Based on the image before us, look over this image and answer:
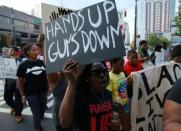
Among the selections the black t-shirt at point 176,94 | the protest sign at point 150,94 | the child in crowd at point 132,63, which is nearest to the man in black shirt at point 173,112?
the black t-shirt at point 176,94

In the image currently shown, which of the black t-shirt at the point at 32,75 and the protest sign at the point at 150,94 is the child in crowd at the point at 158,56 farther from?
the protest sign at the point at 150,94

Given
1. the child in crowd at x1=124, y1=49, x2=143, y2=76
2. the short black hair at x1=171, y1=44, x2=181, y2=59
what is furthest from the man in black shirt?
the child in crowd at x1=124, y1=49, x2=143, y2=76

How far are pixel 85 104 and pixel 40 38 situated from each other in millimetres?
1747

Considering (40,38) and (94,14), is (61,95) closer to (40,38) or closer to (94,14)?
(40,38)

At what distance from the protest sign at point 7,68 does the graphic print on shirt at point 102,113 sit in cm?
497

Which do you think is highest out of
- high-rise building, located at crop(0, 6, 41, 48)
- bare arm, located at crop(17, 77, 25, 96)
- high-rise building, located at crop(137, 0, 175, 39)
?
high-rise building, located at crop(137, 0, 175, 39)

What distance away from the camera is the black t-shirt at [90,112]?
2184 mm

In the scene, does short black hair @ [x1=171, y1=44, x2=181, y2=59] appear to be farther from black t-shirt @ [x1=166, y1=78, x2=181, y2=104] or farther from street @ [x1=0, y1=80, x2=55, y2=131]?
street @ [x1=0, y1=80, x2=55, y2=131]

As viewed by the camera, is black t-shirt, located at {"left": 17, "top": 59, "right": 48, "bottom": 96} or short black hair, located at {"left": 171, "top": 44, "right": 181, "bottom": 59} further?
black t-shirt, located at {"left": 17, "top": 59, "right": 48, "bottom": 96}

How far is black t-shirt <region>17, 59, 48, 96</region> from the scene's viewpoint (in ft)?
16.0

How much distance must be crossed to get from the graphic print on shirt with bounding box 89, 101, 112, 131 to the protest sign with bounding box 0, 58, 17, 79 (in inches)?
196

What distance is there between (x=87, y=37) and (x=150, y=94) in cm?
108

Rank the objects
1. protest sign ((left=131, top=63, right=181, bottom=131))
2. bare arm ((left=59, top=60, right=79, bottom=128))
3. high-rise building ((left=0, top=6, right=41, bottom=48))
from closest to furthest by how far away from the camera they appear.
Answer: bare arm ((left=59, top=60, right=79, bottom=128)), protest sign ((left=131, top=63, right=181, bottom=131)), high-rise building ((left=0, top=6, right=41, bottom=48))

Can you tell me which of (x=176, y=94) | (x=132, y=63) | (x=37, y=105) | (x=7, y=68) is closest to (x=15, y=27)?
(x=7, y=68)
